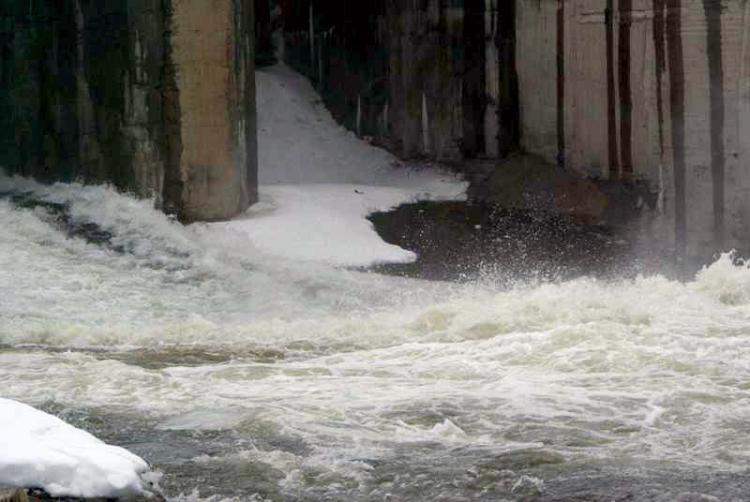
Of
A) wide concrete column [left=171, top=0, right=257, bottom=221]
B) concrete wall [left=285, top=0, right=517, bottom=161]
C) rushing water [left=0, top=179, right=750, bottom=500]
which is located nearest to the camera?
rushing water [left=0, top=179, right=750, bottom=500]

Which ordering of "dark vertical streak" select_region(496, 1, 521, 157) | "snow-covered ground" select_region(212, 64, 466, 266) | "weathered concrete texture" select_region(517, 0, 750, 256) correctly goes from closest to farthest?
"weathered concrete texture" select_region(517, 0, 750, 256)
"snow-covered ground" select_region(212, 64, 466, 266)
"dark vertical streak" select_region(496, 1, 521, 157)

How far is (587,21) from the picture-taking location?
1265 cm

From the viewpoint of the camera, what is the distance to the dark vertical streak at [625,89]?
1214 centimetres

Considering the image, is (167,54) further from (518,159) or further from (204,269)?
(518,159)

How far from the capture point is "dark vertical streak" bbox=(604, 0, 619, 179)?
1234 cm

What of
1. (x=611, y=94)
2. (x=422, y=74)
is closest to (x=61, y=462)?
(x=611, y=94)

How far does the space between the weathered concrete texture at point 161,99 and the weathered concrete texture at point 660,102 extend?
9.28 feet

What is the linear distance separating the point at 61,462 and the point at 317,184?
28.5 feet

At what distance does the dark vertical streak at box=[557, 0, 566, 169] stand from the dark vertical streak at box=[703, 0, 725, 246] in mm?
1914

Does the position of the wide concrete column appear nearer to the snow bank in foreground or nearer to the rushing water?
the rushing water

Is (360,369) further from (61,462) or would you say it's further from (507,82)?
(507,82)

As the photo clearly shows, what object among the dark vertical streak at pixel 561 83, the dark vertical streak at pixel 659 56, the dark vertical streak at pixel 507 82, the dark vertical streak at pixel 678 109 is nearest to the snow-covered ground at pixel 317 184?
the dark vertical streak at pixel 507 82

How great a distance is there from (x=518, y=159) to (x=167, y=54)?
3.55 m

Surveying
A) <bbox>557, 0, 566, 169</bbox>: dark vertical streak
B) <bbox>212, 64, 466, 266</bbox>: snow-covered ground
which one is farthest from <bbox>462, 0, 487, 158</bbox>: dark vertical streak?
<bbox>557, 0, 566, 169</bbox>: dark vertical streak
